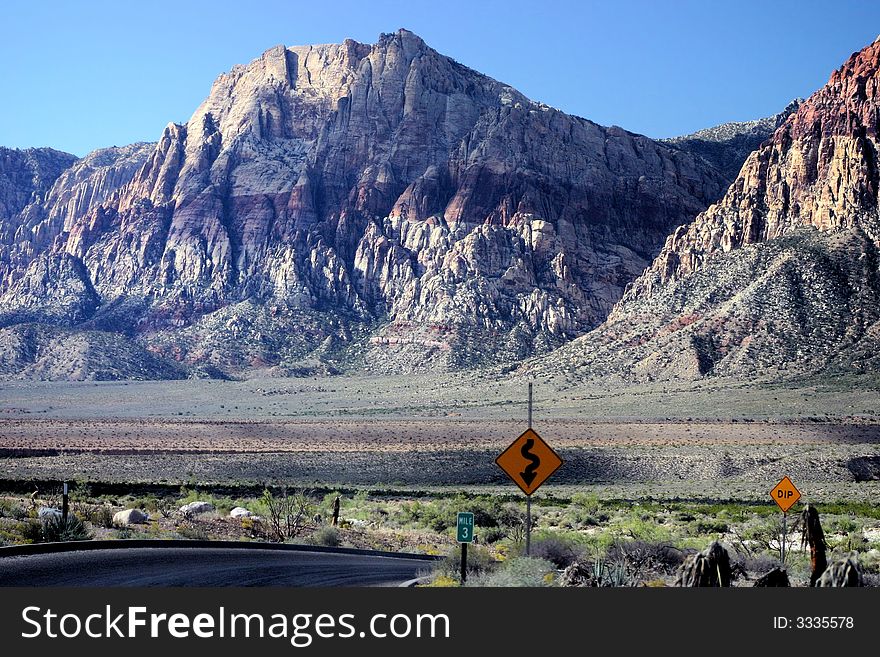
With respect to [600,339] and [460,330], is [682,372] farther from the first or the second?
[460,330]

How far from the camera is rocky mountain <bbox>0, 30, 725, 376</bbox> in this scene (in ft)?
516

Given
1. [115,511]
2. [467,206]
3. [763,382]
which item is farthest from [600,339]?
[115,511]

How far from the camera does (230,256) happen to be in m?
182

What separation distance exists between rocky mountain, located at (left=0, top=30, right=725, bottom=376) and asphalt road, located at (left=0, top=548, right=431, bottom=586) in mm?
119101

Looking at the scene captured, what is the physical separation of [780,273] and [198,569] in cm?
10098

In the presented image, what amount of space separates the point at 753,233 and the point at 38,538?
113982 mm

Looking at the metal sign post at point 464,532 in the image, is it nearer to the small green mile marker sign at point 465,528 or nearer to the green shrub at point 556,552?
the small green mile marker sign at point 465,528

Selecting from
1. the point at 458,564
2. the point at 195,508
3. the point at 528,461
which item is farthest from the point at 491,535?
the point at 528,461

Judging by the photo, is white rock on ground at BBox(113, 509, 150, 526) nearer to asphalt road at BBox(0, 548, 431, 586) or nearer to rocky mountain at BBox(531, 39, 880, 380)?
asphalt road at BBox(0, 548, 431, 586)

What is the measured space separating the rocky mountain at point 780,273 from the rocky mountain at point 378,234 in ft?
73.7

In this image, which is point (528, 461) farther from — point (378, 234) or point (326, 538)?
point (378, 234)

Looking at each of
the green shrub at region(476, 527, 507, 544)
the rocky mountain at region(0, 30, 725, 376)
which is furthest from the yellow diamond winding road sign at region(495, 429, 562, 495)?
the rocky mountain at region(0, 30, 725, 376)

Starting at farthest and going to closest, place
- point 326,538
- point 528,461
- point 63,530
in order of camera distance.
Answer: point 326,538
point 63,530
point 528,461

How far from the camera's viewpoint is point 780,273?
369 ft
